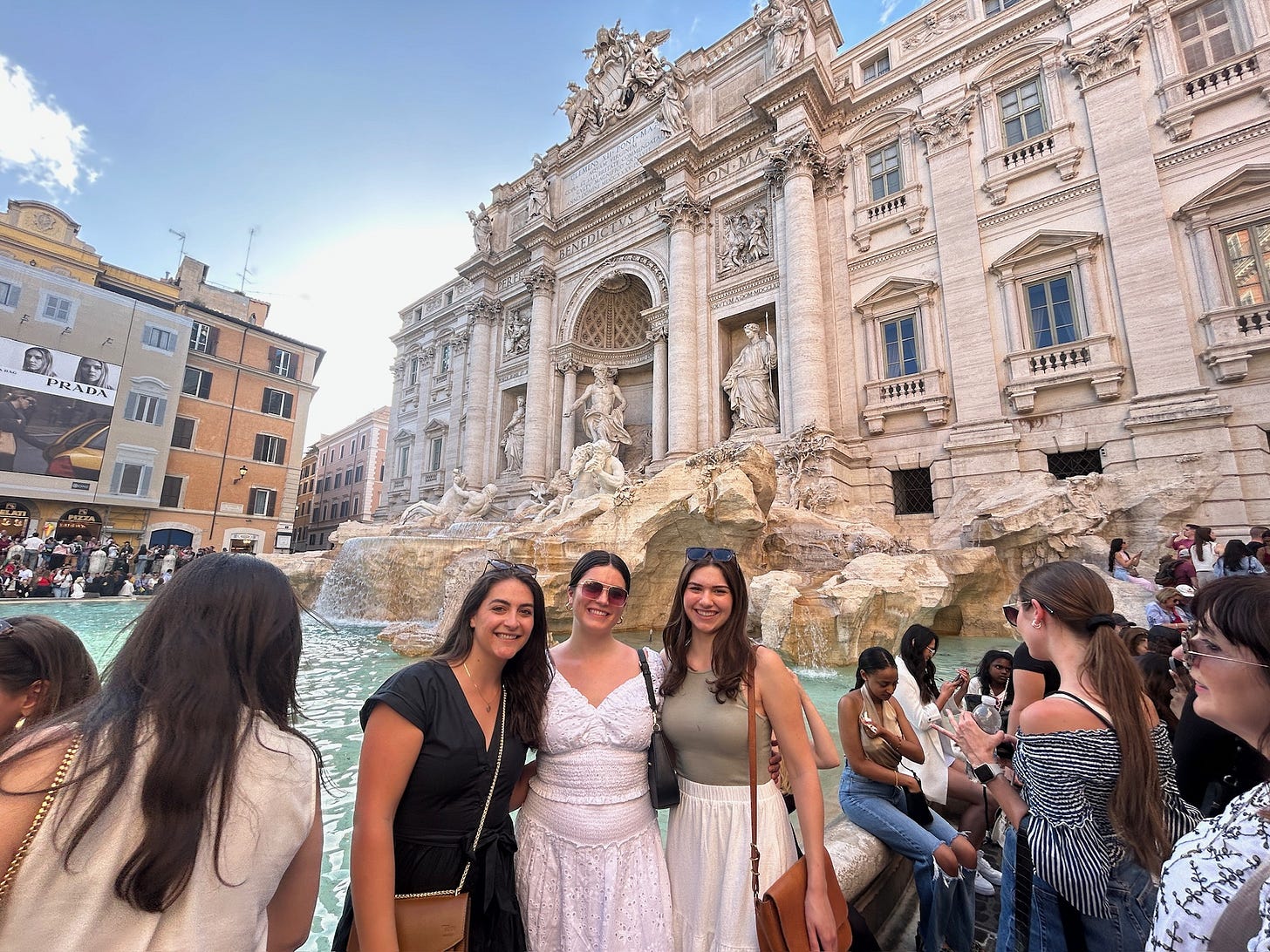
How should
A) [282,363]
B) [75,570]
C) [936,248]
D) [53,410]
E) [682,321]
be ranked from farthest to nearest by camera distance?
[282,363] → [53,410] → [682,321] → [75,570] → [936,248]

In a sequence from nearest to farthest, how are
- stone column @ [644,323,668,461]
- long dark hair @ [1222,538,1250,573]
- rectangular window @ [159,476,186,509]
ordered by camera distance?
long dark hair @ [1222,538,1250,573], stone column @ [644,323,668,461], rectangular window @ [159,476,186,509]

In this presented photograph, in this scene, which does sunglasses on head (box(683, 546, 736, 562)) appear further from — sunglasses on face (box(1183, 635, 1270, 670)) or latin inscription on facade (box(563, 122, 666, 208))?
latin inscription on facade (box(563, 122, 666, 208))

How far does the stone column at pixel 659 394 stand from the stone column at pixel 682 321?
0.65 feet

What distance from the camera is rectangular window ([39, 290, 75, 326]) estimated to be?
758 inches

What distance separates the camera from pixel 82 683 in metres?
1.33

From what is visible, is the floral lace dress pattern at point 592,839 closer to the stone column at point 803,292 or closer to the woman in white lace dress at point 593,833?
the woman in white lace dress at point 593,833

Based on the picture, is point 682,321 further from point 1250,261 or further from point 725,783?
point 725,783

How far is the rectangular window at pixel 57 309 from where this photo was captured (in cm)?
1927

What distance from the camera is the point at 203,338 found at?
23.3 m

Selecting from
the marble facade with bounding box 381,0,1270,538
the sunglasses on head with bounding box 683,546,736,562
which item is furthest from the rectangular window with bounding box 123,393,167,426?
the sunglasses on head with bounding box 683,546,736,562

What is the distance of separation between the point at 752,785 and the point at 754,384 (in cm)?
1285

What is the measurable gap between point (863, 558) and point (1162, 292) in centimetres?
801

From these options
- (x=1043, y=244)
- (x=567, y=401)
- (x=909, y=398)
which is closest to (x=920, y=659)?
(x=909, y=398)

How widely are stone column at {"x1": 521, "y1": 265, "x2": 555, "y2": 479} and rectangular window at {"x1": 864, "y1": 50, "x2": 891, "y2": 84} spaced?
10.5 m
